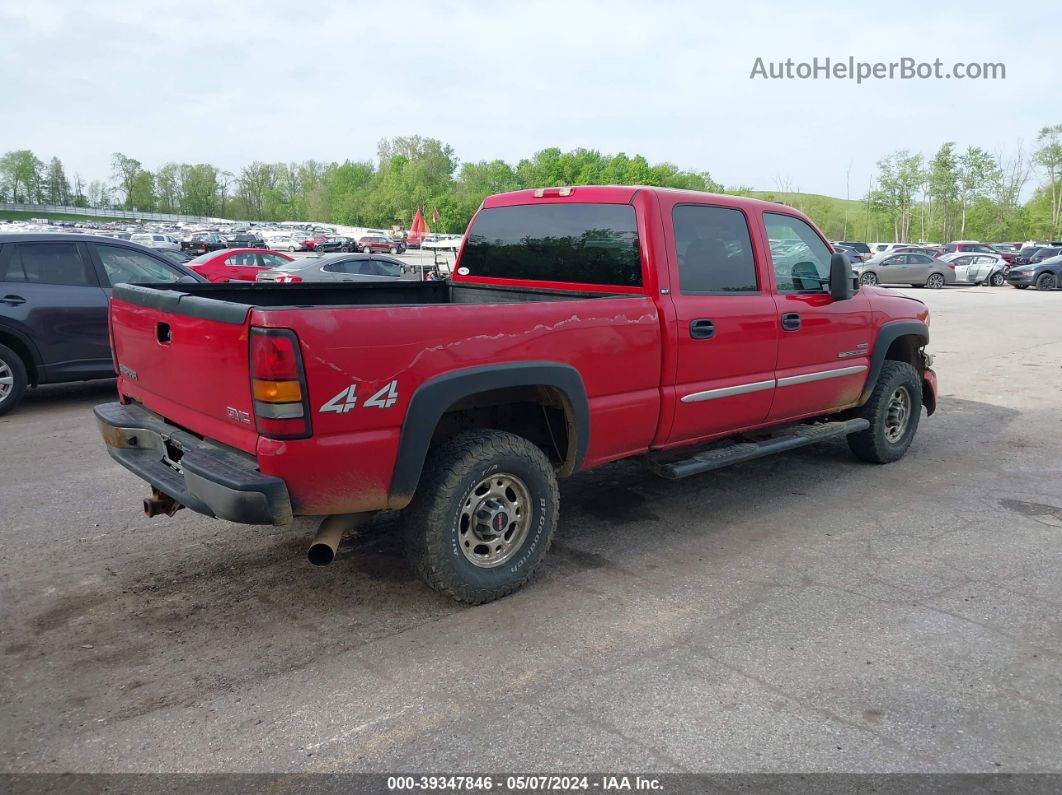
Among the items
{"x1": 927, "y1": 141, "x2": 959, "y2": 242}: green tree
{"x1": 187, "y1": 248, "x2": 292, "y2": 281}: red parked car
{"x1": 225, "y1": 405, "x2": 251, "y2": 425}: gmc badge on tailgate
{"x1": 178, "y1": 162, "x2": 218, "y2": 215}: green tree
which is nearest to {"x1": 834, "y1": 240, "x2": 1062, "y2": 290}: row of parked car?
{"x1": 187, "y1": 248, "x2": 292, "y2": 281}: red parked car

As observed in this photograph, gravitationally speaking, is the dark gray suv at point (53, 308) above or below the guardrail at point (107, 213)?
below

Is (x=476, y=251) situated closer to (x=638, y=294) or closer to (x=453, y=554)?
(x=638, y=294)

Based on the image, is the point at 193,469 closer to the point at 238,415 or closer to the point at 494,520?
the point at 238,415

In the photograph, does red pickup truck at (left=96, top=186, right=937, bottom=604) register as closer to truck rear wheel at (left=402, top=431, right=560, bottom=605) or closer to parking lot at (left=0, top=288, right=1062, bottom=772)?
truck rear wheel at (left=402, top=431, right=560, bottom=605)

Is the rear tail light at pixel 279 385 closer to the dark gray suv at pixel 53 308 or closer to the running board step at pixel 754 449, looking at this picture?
the running board step at pixel 754 449

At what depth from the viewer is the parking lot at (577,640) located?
2.80 metres

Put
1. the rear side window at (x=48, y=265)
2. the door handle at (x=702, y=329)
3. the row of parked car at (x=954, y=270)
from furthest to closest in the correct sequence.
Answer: the row of parked car at (x=954, y=270), the rear side window at (x=48, y=265), the door handle at (x=702, y=329)

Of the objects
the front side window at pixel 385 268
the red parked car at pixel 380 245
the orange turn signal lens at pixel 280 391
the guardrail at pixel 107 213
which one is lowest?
the orange turn signal lens at pixel 280 391

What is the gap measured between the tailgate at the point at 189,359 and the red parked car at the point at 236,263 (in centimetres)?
1653

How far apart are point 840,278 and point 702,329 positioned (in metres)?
1.35

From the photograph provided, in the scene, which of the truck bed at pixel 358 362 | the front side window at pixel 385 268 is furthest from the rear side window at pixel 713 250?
the front side window at pixel 385 268

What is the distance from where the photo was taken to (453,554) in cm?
369

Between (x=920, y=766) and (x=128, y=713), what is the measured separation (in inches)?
108

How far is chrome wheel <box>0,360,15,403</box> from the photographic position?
7.67m
